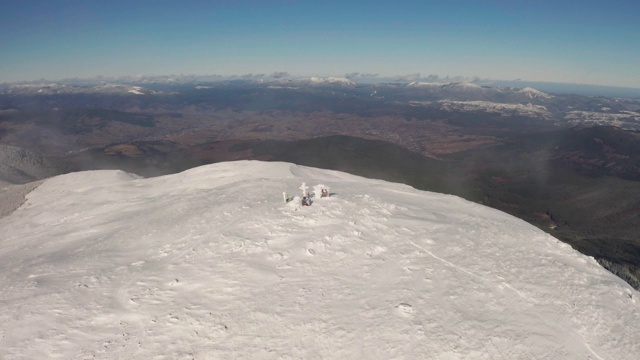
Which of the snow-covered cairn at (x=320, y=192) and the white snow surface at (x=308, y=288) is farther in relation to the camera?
the snow-covered cairn at (x=320, y=192)

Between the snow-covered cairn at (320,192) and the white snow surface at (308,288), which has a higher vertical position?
the snow-covered cairn at (320,192)

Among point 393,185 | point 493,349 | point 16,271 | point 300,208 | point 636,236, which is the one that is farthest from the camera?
point 636,236

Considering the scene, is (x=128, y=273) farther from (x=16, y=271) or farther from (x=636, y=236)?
(x=636, y=236)

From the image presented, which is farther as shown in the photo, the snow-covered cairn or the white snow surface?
the snow-covered cairn

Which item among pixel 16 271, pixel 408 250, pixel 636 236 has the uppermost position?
pixel 408 250

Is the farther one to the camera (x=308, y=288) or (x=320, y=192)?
(x=320, y=192)

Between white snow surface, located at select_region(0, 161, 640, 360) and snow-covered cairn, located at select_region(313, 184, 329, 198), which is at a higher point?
snow-covered cairn, located at select_region(313, 184, 329, 198)

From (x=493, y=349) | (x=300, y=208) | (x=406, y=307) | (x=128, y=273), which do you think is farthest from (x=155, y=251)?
(x=493, y=349)

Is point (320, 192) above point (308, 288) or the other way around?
above
